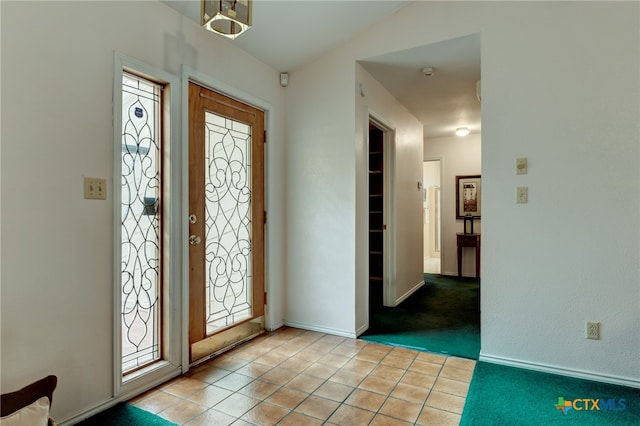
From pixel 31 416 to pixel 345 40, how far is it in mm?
3288

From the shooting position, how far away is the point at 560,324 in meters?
2.55

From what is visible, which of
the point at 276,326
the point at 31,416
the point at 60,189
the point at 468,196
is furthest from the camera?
the point at 468,196

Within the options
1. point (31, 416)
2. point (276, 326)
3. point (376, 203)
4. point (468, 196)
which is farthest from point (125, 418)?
point (468, 196)

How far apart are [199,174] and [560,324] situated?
278cm

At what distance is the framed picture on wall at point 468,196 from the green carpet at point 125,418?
5.61 m

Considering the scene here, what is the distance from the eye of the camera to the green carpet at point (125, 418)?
76.7 inches

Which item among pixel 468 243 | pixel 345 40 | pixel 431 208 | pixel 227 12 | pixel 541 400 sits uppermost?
pixel 345 40

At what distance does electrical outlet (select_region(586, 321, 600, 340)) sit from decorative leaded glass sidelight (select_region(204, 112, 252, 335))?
101 inches

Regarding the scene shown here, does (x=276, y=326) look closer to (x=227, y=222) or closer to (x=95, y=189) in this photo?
(x=227, y=222)

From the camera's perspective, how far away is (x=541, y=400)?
86.9 inches

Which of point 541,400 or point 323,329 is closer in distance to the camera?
point 541,400

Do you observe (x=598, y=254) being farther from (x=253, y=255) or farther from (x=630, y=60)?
(x=253, y=255)

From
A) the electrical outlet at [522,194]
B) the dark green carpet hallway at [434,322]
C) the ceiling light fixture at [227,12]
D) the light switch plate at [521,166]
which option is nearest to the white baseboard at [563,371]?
the dark green carpet hallway at [434,322]

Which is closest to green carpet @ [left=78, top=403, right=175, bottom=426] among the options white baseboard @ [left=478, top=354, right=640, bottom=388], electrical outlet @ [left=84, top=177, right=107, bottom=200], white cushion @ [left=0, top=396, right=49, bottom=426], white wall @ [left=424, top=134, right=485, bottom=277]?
white cushion @ [left=0, top=396, right=49, bottom=426]
